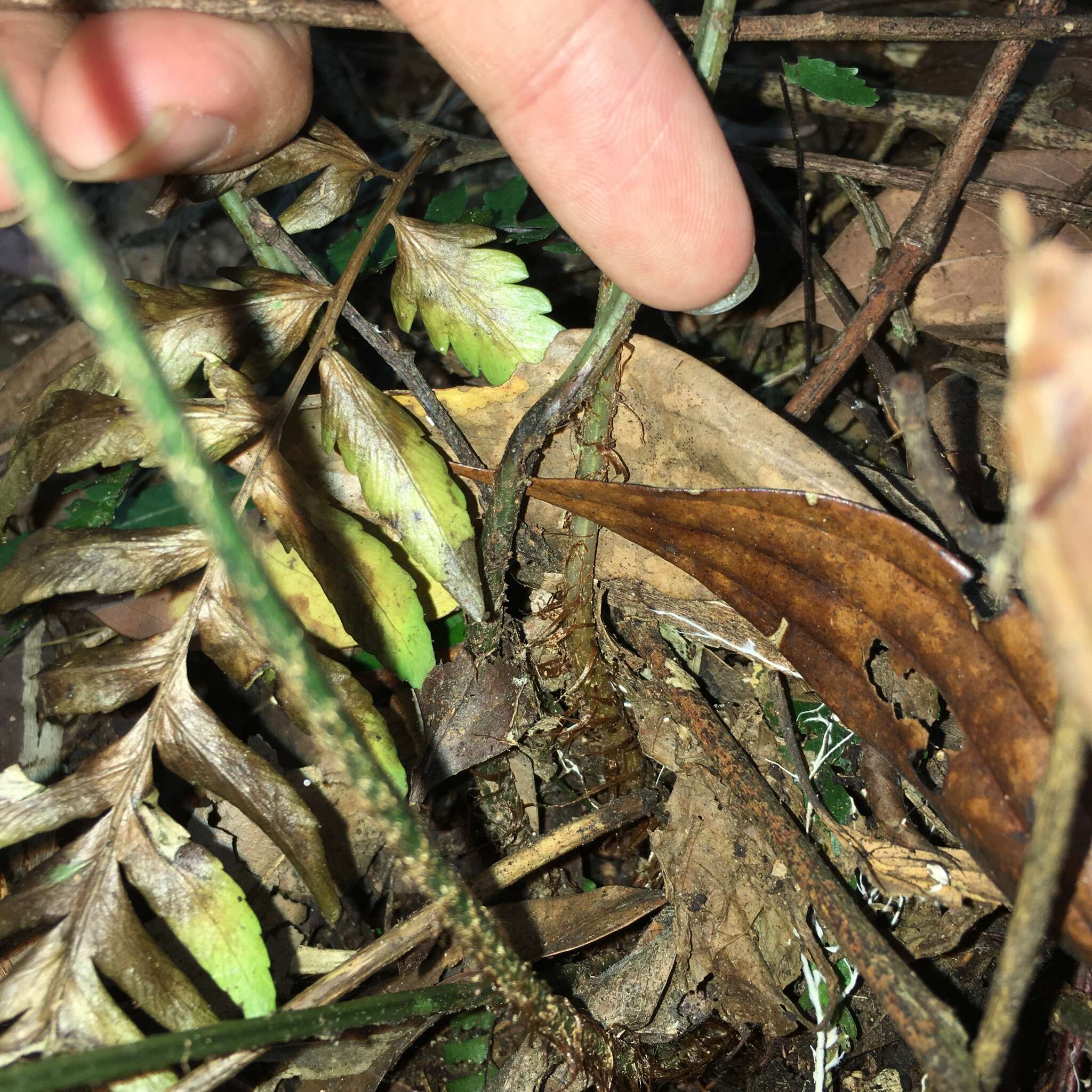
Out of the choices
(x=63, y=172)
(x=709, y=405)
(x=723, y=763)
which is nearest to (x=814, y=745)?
(x=723, y=763)

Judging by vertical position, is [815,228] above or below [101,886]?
above

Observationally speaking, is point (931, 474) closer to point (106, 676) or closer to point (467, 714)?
point (467, 714)

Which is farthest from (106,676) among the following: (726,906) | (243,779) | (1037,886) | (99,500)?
(1037,886)

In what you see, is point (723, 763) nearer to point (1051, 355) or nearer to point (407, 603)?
point (407, 603)

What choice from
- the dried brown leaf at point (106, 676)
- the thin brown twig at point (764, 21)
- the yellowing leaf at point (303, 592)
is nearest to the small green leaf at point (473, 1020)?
the yellowing leaf at point (303, 592)

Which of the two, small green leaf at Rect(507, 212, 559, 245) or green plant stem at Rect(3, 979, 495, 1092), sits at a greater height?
small green leaf at Rect(507, 212, 559, 245)

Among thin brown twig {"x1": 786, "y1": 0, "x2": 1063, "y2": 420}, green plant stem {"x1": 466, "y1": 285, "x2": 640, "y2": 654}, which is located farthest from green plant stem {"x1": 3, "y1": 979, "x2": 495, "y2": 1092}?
thin brown twig {"x1": 786, "y1": 0, "x2": 1063, "y2": 420}

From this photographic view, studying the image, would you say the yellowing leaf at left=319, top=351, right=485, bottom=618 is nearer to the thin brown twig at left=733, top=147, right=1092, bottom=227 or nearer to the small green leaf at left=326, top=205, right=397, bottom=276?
the small green leaf at left=326, top=205, right=397, bottom=276
